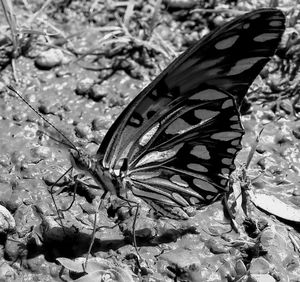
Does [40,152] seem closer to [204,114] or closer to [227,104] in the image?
[204,114]

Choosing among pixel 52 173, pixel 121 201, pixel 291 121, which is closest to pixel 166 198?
pixel 121 201

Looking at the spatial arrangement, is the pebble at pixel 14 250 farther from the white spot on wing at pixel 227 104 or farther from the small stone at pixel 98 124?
the white spot on wing at pixel 227 104

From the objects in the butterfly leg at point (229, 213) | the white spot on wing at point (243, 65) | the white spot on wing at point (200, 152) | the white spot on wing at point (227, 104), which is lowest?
the butterfly leg at point (229, 213)

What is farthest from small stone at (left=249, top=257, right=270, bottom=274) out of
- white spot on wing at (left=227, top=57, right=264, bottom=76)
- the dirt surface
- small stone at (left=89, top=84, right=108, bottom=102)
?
small stone at (left=89, top=84, right=108, bottom=102)

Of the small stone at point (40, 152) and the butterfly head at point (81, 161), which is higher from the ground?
the butterfly head at point (81, 161)

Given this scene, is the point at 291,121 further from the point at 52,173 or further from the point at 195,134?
the point at 52,173

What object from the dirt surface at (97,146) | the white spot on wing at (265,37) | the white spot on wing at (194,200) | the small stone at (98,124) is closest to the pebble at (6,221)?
the dirt surface at (97,146)

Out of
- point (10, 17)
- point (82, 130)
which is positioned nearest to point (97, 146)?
point (82, 130)
